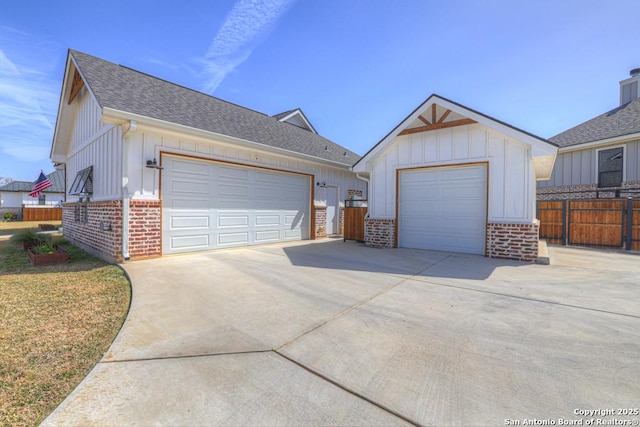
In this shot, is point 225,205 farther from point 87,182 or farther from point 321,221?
point 321,221

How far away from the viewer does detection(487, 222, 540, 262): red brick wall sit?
6.98m

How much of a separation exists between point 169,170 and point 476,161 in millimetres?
8592

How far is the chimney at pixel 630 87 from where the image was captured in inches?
563

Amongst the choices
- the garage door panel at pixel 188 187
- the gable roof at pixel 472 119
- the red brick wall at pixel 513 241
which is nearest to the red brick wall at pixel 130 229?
the garage door panel at pixel 188 187

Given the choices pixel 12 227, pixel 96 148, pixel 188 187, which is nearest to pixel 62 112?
pixel 96 148

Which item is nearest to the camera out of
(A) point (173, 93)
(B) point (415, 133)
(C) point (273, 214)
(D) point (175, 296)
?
(D) point (175, 296)

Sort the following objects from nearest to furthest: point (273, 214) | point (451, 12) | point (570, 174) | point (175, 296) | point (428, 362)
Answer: point (428, 362) → point (175, 296) → point (451, 12) → point (273, 214) → point (570, 174)

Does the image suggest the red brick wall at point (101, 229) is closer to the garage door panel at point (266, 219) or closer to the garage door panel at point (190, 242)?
the garage door panel at point (190, 242)

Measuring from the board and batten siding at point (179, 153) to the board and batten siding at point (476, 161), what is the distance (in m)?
3.37

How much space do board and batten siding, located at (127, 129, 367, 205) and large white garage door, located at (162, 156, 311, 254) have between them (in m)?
0.24

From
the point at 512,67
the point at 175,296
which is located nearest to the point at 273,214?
the point at 175,296

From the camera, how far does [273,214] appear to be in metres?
10.2

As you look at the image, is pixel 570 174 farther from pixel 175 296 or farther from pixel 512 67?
pixel 175 296

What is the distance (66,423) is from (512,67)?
37.5 ft
